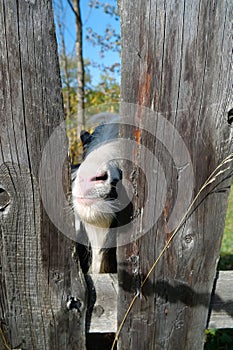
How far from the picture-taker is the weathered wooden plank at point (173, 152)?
1193mm

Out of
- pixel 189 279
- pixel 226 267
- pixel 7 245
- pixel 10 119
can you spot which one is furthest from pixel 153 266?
pixel 226 267

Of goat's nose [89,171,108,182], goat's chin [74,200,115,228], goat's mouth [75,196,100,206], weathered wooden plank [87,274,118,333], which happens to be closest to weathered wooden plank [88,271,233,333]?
weathered wooden plank [87,274,118,333]

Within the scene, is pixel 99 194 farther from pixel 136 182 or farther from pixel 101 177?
pixel 136 182

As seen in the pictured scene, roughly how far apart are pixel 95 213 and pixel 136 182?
32cm

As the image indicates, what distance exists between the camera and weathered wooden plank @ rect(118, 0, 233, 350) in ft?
3.92

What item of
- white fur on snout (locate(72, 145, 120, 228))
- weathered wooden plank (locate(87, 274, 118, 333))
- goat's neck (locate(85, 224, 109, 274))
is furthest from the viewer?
goat's neck (locate(85, 224, 109, 274))

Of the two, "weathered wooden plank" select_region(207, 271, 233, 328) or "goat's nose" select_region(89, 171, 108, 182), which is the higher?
"goat's nose" select_region(89, 171, 108, 182)

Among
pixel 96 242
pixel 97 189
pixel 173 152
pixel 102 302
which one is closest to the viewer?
pixel 173 152

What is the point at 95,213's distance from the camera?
162 cm

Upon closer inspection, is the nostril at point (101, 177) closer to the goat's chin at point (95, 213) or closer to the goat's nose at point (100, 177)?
the goat's nose at point (100, 177)

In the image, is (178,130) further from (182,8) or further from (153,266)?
(153,266)

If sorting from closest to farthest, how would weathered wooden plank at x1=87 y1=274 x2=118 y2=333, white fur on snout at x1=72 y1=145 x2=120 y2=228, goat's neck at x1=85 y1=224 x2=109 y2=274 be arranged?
white fur on snout at x1=72 y1=145 x2=120 y2=228 → weathered wooden plank at x1=87 y1=274 x2=118 y2=333 → goat's neck at x1=85 y1=224 x2=109 y2=274

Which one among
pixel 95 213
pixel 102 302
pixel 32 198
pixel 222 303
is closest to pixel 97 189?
pixel 95 213

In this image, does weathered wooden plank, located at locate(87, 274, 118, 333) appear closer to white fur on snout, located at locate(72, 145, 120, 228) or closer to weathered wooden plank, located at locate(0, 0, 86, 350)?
weathered wooden plank, located at locate(0, 0, 86, 350)
